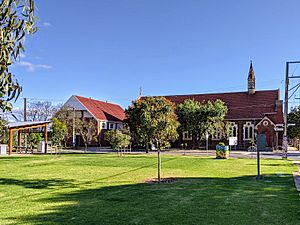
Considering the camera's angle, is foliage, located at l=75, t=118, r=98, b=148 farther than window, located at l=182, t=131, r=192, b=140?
No

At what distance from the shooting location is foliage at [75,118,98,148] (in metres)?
56.2

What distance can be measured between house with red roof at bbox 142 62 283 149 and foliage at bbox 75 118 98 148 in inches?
591

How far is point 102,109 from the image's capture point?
217 feet

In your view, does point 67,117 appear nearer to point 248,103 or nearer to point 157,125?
point 248,103

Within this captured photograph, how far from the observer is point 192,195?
431 inches

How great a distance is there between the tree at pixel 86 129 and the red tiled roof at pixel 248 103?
20.4m

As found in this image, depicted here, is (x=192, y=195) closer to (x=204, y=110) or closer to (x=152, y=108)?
(x=152, y=108)

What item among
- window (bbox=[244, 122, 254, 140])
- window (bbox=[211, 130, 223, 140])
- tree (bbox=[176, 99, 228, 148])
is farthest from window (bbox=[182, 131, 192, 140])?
window (bbox=[244, 122, 254, 140])

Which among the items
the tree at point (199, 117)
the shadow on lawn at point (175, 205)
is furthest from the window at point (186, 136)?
the shadow on lawn at point (175, 205)

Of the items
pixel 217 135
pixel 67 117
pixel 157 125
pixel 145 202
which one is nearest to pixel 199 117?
pixel 217 135

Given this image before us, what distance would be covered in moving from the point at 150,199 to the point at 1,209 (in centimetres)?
412

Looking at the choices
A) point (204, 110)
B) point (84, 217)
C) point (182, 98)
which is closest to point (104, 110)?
point (182, 98)

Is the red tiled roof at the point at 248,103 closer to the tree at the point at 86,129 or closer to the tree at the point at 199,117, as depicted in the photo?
the tree at the point at 199,117

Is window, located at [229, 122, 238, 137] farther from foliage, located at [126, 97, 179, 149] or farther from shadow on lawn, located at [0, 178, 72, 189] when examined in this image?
shadow on lawn, located at [0, 178, 72, 189]
